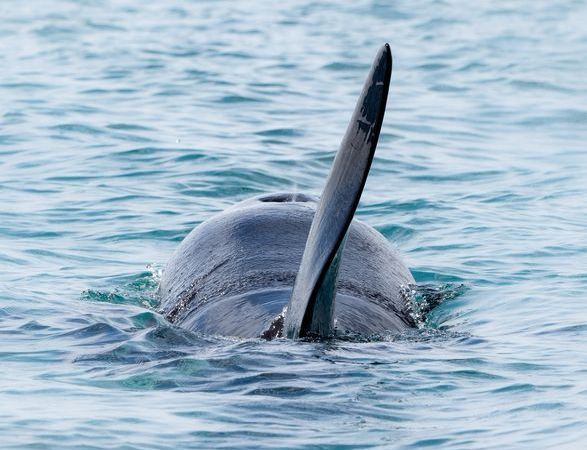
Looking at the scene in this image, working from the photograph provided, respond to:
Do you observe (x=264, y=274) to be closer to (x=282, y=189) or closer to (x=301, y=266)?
(x=301, y=266)

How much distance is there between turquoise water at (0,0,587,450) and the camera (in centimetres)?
705

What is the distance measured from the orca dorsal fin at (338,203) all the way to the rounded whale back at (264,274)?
0.66 meters

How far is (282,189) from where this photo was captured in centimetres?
1515

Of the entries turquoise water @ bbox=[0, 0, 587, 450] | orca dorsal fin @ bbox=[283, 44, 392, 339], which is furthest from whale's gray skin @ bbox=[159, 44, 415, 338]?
turquoise water @ bbox=[0, 0, 587, 450]

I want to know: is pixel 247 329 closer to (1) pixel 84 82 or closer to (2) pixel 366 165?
(2) pixel 366 165

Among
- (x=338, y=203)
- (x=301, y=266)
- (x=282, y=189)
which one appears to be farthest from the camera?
(x=282, y=189)

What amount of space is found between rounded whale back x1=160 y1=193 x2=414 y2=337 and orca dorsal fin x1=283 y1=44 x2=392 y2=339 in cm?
66

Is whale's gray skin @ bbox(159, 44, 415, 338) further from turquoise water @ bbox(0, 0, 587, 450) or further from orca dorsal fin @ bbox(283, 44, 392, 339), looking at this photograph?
turquoise water @ bbox(0, 0, 587, 450)

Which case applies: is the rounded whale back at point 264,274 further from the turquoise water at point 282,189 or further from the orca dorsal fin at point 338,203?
the orca dorsal fin at point 338,203

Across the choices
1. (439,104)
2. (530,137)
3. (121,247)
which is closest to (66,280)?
(121,247)

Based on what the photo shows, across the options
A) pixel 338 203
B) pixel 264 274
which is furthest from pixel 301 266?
pixel 264 274

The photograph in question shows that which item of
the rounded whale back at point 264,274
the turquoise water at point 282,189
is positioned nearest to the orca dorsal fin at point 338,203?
the turquoise water at point 282,189

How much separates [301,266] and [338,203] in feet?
1.53

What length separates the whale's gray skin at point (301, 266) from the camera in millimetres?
7301
